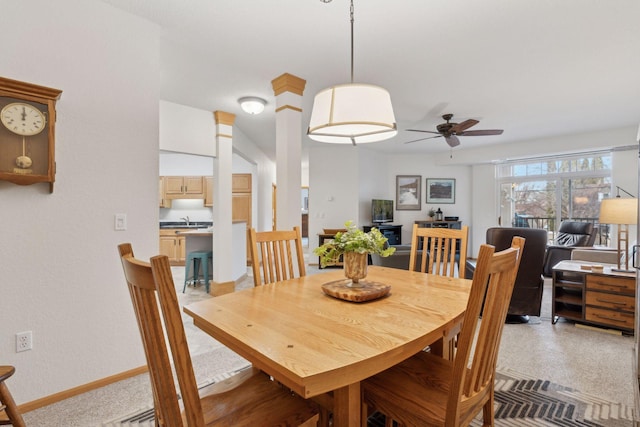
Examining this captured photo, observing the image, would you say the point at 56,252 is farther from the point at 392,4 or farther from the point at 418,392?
the point at 392,4

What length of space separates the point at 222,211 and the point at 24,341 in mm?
2691

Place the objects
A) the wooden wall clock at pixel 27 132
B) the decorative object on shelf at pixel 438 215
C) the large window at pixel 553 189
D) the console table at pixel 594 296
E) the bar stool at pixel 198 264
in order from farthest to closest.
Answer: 1. the decorative object on shelf at pixel 438 215
2. the large window at pixel 553 189
3. the bar stool at pixel 198 264
4. the console table at pixel 594 296
5. the wooden wall clock at pixel 27 132

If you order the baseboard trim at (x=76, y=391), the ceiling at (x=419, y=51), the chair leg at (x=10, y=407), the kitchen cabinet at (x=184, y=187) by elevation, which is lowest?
the baseboard trim at (x=76, y=391)

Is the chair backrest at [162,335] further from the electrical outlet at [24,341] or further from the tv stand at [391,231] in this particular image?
the tv stand at [391,231]

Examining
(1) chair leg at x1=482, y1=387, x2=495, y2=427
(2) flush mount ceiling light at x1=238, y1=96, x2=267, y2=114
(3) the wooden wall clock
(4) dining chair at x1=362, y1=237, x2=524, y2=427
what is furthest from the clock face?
(1) chair leg at x1=482, y1=387, x2=495, y2=427

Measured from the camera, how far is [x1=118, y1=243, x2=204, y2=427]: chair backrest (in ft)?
2.39

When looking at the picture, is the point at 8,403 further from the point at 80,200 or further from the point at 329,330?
the point at 329,330

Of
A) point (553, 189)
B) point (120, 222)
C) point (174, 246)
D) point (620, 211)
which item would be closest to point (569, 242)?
point (553, 189)

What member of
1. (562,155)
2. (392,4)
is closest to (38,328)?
(392,4)

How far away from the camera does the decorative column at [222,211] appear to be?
438cm

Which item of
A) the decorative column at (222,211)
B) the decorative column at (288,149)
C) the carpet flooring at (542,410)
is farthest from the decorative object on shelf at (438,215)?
the carpet flooring at (542,410)

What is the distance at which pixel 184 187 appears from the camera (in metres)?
6.89

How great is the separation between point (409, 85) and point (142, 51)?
104 inches

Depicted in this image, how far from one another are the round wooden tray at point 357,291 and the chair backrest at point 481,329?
0.50 m
